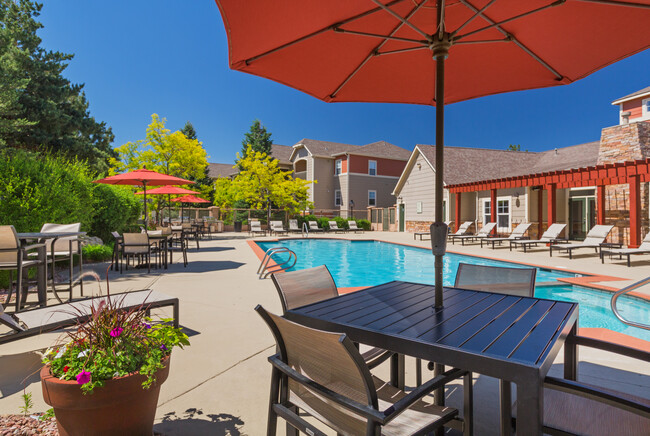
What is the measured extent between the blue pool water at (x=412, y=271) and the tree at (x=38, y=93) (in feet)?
35.3

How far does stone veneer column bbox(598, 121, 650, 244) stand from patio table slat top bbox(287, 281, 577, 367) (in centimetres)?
1482

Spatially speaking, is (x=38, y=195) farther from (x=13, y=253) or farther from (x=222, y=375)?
(x=222, y=375)

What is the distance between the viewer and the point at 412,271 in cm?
999

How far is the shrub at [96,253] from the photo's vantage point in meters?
8.78

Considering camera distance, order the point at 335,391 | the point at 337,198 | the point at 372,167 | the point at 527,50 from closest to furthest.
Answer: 1. the point at 335,391
2. the point at 527,50
3. the point at 372,167
4. the point at 337,198

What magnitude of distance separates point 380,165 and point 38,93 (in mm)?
23378

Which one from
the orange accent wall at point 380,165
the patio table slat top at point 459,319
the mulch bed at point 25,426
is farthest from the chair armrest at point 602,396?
the orange accent wall at point 380,165

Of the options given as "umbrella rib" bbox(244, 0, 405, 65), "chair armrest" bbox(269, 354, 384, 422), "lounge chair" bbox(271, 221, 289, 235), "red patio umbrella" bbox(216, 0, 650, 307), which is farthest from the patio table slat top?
"lounge chair" bbox(271, 221, 289, 235)

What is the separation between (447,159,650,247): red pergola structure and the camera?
10992mm

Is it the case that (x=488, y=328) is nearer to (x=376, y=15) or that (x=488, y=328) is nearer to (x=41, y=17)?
(x=376, y=15)

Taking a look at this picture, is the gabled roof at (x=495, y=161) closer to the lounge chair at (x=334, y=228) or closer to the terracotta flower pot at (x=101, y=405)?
the lounge chair at (x=334, y=228)

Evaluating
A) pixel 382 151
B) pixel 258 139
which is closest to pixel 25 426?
pixel 382 151

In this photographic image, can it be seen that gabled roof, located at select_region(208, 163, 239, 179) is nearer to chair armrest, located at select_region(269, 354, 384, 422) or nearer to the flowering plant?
the flowering plant

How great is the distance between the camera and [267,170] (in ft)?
Answer: 75.4
